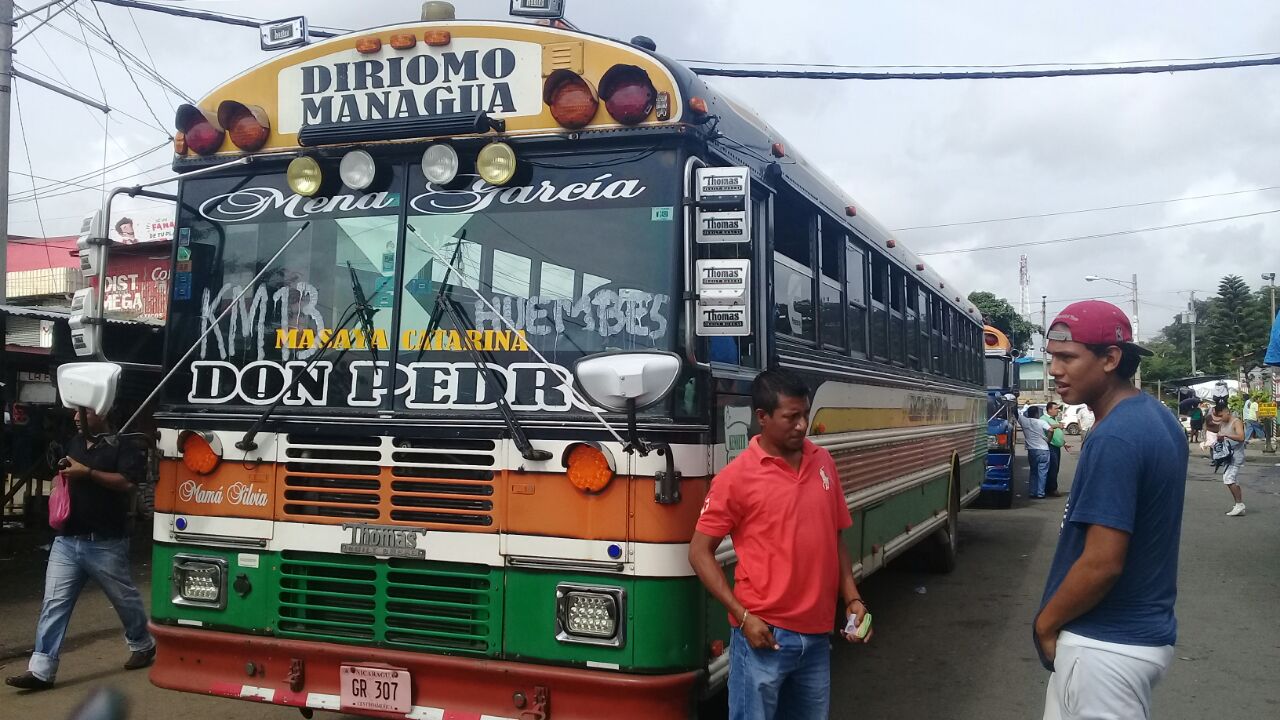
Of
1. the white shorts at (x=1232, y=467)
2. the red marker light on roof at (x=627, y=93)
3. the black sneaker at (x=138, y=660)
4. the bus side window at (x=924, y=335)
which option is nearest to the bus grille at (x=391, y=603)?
the red marker light on roof at (x=627, y=93)

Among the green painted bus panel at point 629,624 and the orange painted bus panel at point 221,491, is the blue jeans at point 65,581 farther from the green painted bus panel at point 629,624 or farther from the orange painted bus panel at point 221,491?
the green painted bus panel at point 629,624

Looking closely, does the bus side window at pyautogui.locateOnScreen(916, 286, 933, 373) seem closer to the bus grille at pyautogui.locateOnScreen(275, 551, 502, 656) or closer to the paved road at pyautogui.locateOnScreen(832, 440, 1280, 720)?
the paved road at pyautogui.locateOnScreen(832, 440, 1280, 720)

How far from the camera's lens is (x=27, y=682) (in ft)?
20.3

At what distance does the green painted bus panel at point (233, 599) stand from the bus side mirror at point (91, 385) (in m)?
0.64

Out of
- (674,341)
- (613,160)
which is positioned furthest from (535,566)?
(613,160)

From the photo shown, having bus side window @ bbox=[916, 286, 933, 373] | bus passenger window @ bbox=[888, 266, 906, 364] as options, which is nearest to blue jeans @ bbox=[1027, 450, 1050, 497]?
bus side window @ bbox=[916, 286, 933, 373]

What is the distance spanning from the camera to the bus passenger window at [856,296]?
6.48 m

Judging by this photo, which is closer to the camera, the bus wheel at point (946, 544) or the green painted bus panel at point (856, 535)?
the green painted bus panel at point (856, 535)

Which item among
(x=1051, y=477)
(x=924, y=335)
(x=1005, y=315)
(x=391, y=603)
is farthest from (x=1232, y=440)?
(x=1005, y=315)

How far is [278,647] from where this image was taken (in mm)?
4336

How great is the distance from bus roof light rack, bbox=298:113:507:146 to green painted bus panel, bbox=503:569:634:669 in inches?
69.7

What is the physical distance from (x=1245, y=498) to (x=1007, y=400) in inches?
161

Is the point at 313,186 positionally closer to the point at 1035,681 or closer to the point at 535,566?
the point at 535,566

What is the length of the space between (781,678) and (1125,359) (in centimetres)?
145
